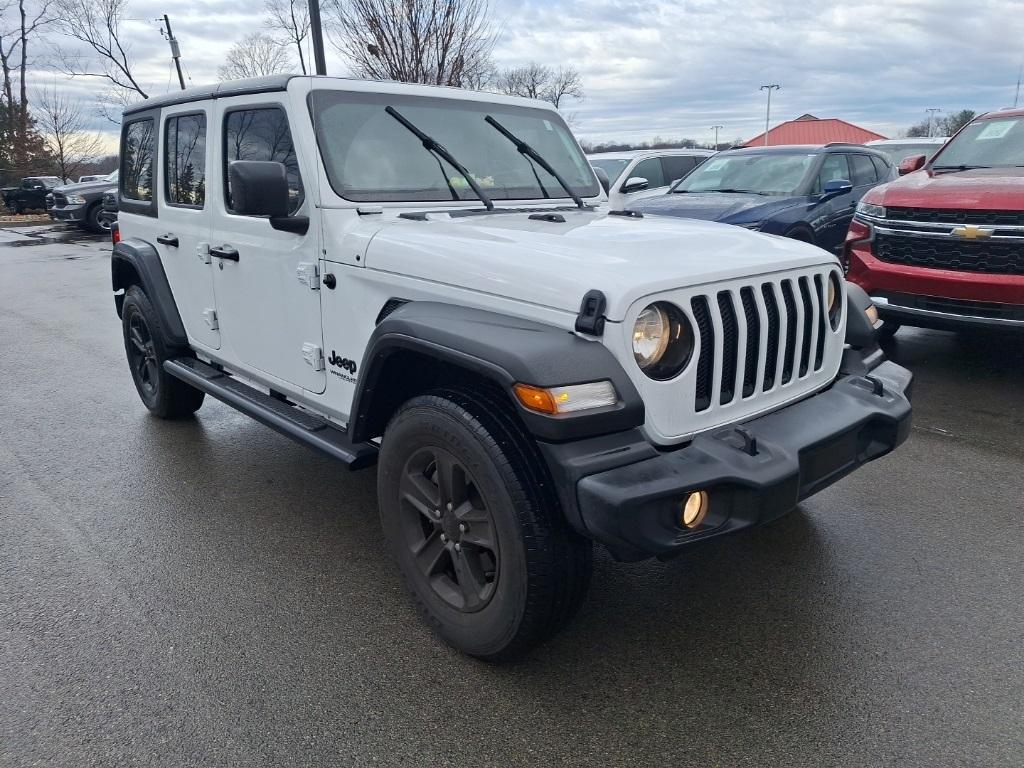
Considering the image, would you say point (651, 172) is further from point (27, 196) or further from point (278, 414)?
point (27, 196)

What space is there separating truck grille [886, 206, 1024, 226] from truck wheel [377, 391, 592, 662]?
164 inches

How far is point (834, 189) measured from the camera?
7973 millimetres

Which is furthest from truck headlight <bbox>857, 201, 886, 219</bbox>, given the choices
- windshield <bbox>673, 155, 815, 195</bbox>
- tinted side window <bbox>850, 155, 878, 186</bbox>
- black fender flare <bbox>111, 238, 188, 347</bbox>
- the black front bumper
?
black fender flare <bbox>111, 238, 188, 347</bbox>

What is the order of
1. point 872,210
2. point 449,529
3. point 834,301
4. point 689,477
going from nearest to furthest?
point 689,477, point 449,529, point 834,301, point 872,210

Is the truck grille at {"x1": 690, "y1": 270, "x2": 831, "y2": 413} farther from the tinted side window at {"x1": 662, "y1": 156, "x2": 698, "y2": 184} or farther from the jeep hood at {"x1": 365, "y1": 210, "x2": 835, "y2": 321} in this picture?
the tinted side window at {"x1": 662, "y1": 156, "x2": 698, "y2": 184}

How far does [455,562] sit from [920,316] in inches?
163

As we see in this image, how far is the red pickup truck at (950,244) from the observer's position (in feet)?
16.1

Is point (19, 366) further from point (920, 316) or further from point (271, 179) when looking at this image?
point (920, 316)

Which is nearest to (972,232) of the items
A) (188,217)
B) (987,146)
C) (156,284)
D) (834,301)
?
(987,146)

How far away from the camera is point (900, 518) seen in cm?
359

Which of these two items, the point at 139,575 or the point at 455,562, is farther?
the point at 139,575

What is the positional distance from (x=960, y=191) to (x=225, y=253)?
470cm

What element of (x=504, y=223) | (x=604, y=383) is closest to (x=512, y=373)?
(x=604, y=383)

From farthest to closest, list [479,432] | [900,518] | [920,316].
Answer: [920,316] < [900,518] < [479,432]
